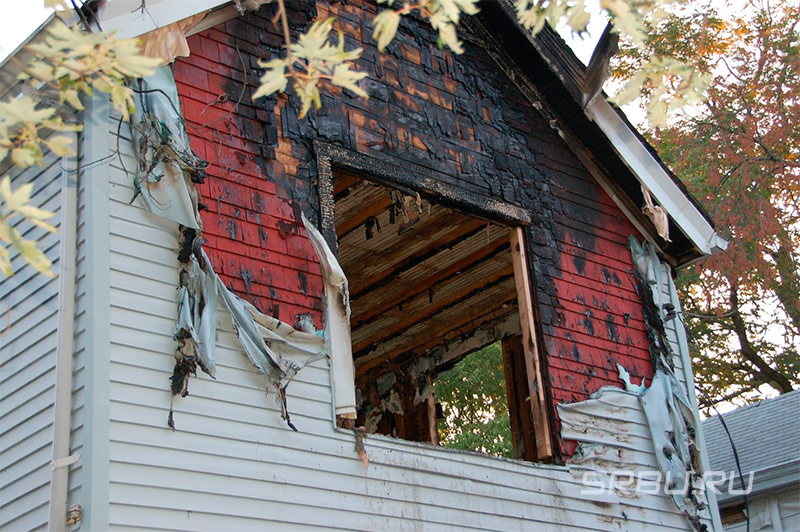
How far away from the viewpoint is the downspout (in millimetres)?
6035

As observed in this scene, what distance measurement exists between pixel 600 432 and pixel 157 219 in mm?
4244

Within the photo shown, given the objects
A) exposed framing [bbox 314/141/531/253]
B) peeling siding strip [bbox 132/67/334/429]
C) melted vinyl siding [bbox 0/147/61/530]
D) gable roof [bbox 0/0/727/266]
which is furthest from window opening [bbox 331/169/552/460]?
melted vinyl siding [bbox 0/147/61/530]

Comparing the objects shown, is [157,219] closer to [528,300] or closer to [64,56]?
[64,56]

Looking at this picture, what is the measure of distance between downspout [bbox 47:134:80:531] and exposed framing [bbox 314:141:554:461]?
1892 mm

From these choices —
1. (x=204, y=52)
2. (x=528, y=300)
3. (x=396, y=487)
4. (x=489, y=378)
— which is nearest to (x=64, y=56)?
(x=204, y=52)

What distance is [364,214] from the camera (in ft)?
34.0

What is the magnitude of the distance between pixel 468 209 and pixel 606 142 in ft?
6.07

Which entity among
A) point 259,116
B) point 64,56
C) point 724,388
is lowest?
point 64,56

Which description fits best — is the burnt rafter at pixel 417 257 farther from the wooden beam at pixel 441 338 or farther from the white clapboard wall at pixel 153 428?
the white clapboard wall at pixel 153 428

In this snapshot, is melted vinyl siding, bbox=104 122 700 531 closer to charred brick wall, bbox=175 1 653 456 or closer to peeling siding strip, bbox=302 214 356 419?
peeling siding strip, bbox=302 214 356 419

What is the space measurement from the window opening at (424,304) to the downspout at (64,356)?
282 cm

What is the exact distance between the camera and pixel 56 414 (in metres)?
6.20

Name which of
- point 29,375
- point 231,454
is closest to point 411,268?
point 231,454

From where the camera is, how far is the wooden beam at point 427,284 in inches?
434
